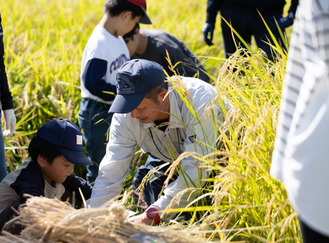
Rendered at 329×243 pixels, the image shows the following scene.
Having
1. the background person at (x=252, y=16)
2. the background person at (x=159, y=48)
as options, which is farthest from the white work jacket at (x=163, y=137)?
the background person at (x=252, y=16)

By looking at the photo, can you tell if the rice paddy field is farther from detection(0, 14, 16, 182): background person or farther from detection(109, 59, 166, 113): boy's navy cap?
detection(0, 14, 16, 182): background person

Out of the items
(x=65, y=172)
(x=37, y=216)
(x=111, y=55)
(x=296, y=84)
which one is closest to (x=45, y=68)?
(x=111, y=55)

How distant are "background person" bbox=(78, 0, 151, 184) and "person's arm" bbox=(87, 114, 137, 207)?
0.66m

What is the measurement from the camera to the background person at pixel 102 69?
3.64 m

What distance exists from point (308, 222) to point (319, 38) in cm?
51

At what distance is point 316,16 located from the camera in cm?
160

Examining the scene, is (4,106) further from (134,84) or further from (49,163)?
(134,84)

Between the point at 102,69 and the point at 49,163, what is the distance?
0.93 m

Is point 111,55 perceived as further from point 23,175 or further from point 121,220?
point 121,220

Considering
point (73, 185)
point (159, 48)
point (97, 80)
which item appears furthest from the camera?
point (159, 48)

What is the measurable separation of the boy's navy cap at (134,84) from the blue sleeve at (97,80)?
0.83 m

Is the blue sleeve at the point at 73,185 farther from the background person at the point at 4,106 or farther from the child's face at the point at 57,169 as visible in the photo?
the background person at the point at 4,106

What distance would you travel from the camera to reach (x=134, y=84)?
2.76m

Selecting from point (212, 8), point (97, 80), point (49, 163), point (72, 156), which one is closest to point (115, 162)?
point (72, 156)
